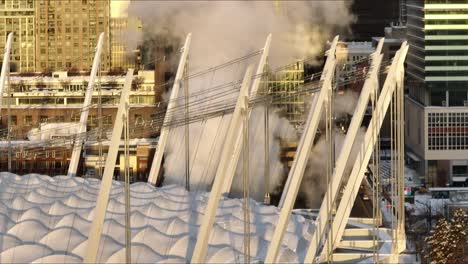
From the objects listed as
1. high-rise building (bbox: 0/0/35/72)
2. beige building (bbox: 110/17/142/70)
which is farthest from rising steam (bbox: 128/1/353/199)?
high-rise building (bbox: 0/0/35/72)

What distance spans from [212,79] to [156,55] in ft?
41.5

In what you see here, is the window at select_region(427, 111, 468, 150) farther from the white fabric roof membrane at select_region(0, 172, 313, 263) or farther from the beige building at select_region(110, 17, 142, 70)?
the white fabric roof membrane at select_region(0, 172, 313, 263)

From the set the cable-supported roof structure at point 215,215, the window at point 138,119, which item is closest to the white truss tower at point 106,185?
the cable-supported roof structure at point 215,215

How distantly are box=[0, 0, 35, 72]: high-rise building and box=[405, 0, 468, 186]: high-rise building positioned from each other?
1291cm

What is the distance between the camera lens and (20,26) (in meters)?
67.9

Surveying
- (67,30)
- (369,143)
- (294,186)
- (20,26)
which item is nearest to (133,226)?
(294,186)

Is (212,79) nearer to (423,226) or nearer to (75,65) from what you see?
(423,226)

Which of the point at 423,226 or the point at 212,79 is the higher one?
the point at 212,79

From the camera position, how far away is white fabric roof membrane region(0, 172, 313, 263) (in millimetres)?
22609

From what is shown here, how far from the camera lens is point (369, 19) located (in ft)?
270

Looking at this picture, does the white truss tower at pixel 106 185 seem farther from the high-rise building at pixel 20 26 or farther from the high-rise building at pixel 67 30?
the high-rise building at pixel 20 26

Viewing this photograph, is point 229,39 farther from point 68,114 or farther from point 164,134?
point 164,134

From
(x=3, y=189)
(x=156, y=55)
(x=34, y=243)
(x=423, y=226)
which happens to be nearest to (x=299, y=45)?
(x=156, y=55)

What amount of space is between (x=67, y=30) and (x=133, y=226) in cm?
4397
